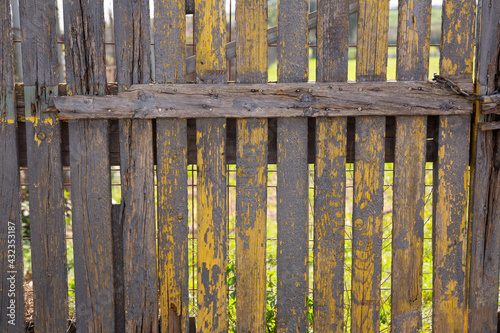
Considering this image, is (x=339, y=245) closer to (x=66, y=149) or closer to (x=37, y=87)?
(x=66, y=149)

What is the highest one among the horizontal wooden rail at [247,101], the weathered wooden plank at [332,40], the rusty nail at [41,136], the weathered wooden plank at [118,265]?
the weathered wooden plank at [332,40]

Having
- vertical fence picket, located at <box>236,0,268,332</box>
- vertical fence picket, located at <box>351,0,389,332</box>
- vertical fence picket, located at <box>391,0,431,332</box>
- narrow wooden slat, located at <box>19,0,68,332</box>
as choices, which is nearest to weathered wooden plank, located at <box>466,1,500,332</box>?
vertical fence picket, located at <box>391,0,431,332</box>

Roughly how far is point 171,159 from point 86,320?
1.03 m

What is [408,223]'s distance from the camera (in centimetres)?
237

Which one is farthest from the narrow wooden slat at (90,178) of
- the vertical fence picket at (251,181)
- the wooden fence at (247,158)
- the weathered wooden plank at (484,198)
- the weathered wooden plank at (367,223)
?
the weathered wooden plank at (484,198)

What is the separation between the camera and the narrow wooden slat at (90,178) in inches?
88.0

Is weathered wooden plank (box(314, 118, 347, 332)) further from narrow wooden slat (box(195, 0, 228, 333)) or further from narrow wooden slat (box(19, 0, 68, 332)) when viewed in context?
narrow wooden slat (box(19, 0, 68, 332))

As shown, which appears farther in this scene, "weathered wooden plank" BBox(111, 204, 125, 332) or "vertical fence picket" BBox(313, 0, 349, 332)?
"weathered wooden plank" BBox(111, 204, 125, 332)

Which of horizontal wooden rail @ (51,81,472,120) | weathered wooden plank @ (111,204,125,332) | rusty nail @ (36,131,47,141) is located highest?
horizontal wooden rail @ (51,81,472,120)

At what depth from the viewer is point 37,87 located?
2254mm

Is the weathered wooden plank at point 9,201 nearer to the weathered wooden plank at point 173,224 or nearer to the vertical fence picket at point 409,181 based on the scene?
the weathered wooden plank at point 173,224

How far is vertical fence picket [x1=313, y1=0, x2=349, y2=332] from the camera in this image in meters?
2.25

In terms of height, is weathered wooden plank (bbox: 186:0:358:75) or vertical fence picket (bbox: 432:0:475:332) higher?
weathered wooden plank (bbox: 186:0:358:75)

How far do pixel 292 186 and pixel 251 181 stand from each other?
0.22 metres
